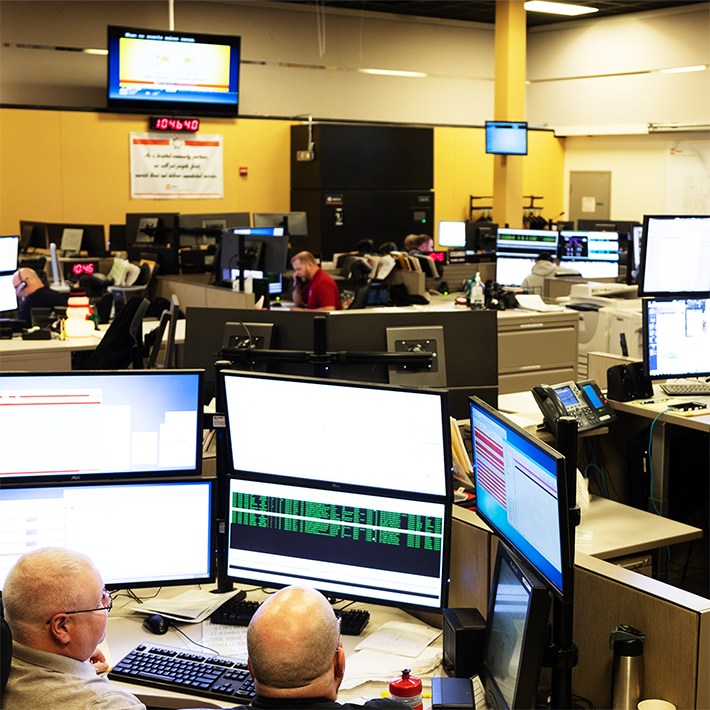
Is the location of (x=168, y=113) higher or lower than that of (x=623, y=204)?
higher

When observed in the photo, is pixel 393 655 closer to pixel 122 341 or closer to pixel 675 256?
pixel 675 256

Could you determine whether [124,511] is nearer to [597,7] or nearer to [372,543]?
[372,543]

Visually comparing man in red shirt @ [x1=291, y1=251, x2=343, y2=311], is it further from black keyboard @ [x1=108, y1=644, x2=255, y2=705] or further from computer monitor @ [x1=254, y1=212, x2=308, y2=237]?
black keyboard @ [x1=108, y1=644, x2=255, y2=705]

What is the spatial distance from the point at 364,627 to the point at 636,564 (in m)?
1.04

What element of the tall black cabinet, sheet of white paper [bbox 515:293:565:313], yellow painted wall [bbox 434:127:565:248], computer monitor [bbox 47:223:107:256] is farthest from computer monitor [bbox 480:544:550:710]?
yellow painted wall [bbox 434:127:565:248]

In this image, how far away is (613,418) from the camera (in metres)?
2.95

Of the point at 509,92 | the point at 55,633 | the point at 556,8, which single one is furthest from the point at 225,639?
the point at 556,8

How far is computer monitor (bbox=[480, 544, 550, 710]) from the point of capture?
138cm

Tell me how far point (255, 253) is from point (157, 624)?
4525mm

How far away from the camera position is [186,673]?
1.75 metres

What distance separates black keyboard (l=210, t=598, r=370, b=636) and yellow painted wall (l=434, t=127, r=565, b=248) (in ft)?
32.7

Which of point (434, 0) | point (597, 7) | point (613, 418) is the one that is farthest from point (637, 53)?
A: point (613, 418)

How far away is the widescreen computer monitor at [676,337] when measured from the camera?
3.39 metres

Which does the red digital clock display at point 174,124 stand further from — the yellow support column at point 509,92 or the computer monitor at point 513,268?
the computer monitor at point 513,268
